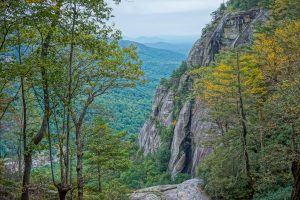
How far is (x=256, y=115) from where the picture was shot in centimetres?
1938

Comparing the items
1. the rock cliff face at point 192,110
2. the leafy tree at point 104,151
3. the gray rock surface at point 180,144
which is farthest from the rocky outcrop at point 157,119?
the leafy tree at point 104,151

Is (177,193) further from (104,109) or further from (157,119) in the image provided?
(157,119)

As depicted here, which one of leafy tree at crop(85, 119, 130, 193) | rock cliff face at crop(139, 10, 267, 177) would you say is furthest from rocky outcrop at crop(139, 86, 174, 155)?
leafy tree at crop(85, 119, 130, 193)

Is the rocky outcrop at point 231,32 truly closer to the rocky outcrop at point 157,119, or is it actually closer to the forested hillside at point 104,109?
the forested hillside at point 104,109

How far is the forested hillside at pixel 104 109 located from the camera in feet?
34.7

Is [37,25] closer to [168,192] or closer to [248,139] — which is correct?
[248,139]

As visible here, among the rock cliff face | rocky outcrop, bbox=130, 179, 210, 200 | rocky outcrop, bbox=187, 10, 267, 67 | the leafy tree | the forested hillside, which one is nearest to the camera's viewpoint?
the forested hillside

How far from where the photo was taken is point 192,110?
42.4 metres

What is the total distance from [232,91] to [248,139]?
9.60ft

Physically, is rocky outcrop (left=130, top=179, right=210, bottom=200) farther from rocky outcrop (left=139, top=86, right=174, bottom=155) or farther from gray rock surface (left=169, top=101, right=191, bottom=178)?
rocky outcrop (left=139, top=86, right=174, bottom=155)

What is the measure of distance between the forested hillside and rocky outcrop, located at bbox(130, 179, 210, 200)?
2.9 inches

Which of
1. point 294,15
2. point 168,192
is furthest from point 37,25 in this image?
point 294,15

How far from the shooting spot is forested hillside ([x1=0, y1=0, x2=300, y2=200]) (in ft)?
34.7

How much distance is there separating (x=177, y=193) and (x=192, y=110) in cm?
1868
